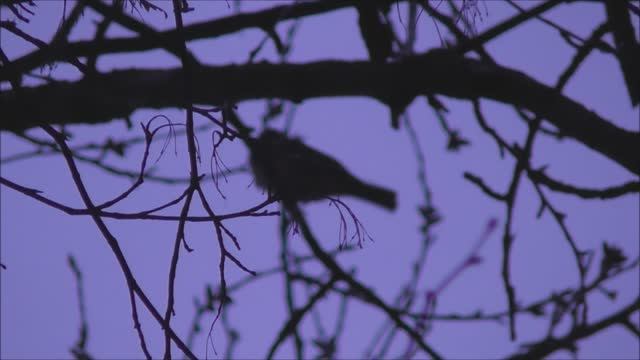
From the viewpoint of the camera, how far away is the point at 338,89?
214cm

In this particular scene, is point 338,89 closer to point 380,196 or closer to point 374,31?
point 374,31

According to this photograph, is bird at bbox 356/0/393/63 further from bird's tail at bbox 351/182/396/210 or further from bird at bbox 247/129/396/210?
bird's tail at bbox 351/182/396/210

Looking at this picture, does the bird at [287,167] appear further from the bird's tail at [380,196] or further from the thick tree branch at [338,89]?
the bird's tail at [380,196]

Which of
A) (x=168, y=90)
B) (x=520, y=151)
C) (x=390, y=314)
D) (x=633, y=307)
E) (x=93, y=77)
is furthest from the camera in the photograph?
(x=520, y=151)

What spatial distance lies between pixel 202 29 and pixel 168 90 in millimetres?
221

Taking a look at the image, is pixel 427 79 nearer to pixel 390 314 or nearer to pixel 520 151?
pixel 520 151

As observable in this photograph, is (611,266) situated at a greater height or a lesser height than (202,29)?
lesser

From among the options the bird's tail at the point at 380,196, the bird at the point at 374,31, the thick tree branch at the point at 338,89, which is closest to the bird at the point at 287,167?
the thick tree branch at the point at 338,89

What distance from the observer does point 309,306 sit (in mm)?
1716

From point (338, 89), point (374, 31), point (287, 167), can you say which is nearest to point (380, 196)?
point (287, 167)

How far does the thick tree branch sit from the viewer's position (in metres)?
2.04

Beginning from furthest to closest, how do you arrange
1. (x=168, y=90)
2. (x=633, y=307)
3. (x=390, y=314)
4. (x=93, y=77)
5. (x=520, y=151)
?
(x=520, y=151), (x=168, y=90), (x=93, y=77), (x=390, y=314), (x=633, y=307)

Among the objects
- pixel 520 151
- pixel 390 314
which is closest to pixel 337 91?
pixel 520 151

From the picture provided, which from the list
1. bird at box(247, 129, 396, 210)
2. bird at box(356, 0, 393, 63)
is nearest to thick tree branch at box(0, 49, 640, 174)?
bird at box(356, 0, 393, 63)
